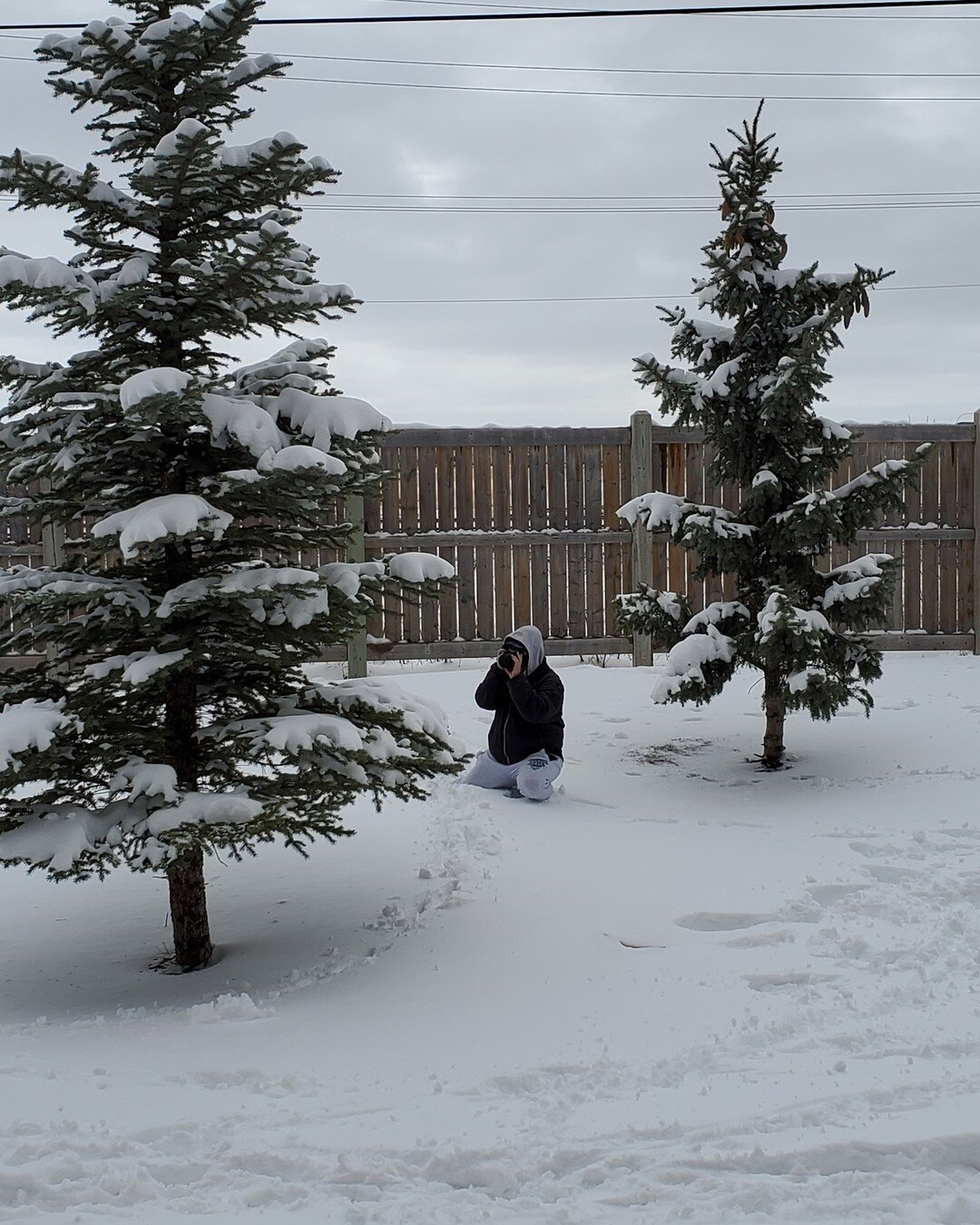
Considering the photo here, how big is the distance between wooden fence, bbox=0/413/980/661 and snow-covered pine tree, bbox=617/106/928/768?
3.44m

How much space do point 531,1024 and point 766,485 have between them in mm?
4126

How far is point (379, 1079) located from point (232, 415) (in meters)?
2.29

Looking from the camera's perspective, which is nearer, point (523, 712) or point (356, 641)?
point (523, 712)

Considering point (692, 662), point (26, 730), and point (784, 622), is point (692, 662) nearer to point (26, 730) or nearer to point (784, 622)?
point (784, 622)

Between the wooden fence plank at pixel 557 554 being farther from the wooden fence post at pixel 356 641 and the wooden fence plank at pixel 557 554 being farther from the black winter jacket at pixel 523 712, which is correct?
the black winter jacket at pixel 523 712

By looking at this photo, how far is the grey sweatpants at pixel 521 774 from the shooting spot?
6.35 m

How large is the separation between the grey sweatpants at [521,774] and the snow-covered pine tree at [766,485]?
0.90m

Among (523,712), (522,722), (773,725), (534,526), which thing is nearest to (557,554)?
(534,526)

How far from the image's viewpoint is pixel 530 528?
10.7m

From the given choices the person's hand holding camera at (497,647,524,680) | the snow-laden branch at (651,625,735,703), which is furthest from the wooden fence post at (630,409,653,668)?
the person's hand holding camera at (497,647,524,680)

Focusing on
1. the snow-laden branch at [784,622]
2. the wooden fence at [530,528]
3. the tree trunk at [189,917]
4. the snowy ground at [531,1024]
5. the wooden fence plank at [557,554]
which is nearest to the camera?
the snowy ground at [531,1024]

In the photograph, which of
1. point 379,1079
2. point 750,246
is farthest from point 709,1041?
point 750,246

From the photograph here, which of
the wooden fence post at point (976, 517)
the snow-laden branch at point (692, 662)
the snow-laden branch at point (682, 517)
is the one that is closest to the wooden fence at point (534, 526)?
the wooden fence post at point (976, 517)

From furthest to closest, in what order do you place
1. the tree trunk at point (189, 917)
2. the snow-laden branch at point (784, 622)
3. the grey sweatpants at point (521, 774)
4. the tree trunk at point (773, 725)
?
the tree trunk at point (773, 725)
the grey sweatpants at point (521, 774)
the snow-laden branch at point (784, 622)
the tree trunk at point (189, 917)
